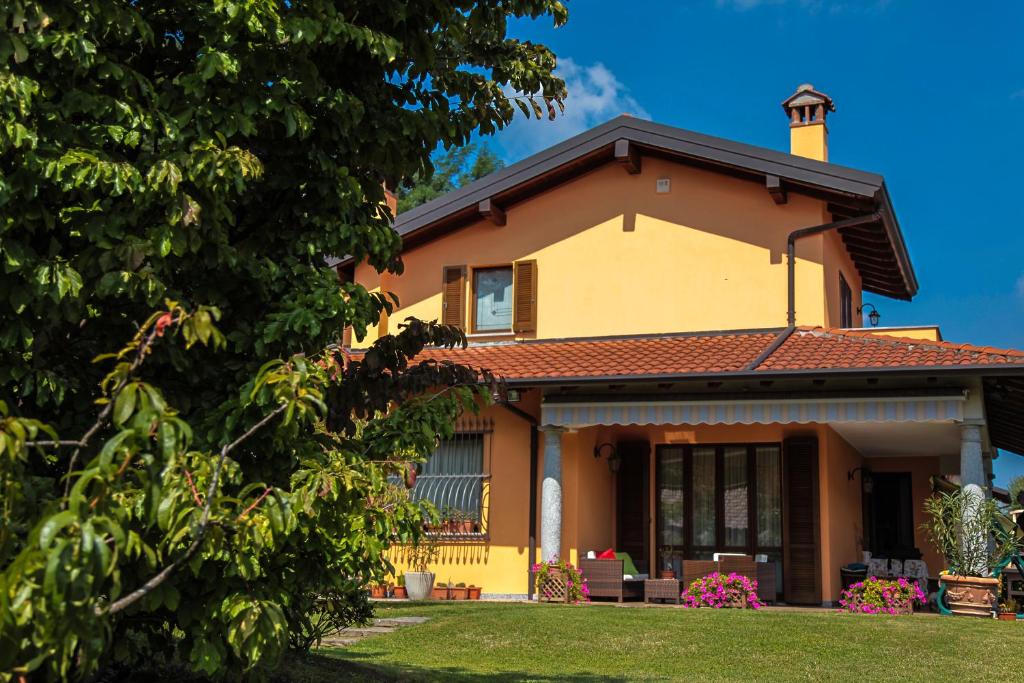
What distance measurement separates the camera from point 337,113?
17.5 feet

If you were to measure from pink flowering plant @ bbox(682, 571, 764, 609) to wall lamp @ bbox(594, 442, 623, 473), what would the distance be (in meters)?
2.96

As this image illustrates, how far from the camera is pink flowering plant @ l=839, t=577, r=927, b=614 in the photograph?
1415 cm

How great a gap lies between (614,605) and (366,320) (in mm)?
10247

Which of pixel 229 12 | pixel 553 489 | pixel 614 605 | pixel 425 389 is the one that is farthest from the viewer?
pixel 553 489

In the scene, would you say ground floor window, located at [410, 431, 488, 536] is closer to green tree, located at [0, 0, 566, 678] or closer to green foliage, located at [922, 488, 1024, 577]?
green foliage, located at [922, 488, 1024, 577]

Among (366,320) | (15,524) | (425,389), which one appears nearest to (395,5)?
(366,320)

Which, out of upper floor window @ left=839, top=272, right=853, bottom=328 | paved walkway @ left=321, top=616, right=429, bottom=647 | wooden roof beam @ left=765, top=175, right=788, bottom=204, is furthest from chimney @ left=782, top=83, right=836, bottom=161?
paved walkway @ left=321, top=616, right=429, bottom=647

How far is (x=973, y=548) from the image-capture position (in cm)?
1363

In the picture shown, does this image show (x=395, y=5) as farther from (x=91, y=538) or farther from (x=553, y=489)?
(x=553, y=489)

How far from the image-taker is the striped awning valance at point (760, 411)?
14.3 metres

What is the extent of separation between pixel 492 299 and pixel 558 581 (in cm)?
533

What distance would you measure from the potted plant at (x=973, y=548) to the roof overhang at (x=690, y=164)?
182 inches

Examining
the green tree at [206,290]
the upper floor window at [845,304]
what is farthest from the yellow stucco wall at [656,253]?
the green tree at [206,290]

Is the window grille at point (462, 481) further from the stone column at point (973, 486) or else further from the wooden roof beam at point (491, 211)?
the stone column at point (973, 486)
